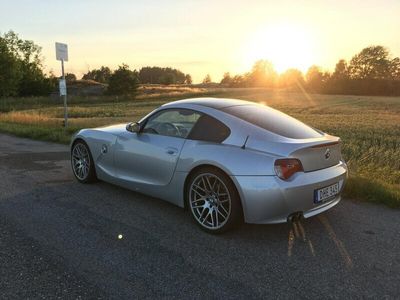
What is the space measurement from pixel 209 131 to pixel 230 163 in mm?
582

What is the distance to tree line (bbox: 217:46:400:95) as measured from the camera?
80.1 m

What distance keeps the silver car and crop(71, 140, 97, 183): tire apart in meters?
0.75

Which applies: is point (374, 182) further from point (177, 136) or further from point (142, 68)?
point (142, 68)

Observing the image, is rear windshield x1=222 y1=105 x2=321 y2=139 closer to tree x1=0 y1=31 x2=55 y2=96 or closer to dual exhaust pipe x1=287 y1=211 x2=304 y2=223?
dual exhaust pipe x1=287 y1=211 x2=304 y2=223

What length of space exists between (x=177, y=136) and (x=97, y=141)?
62.9 inches

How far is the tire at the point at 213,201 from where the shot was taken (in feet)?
13.2

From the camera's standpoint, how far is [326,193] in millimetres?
4191

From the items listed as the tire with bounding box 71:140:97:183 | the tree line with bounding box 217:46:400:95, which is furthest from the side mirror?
the tree line with bounding box 217:46:400:95

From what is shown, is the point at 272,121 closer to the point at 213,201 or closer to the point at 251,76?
the point at 213,201

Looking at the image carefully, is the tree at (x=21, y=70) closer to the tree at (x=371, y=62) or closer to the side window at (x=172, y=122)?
the side window at (x=172, y=122)

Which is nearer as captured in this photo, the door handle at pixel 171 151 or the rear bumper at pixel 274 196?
the rear bumper at pixel 274 196

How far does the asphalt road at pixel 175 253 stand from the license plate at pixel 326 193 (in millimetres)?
369

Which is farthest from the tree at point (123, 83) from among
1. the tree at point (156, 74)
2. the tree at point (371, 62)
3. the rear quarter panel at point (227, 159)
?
the tree at point (156, 74)

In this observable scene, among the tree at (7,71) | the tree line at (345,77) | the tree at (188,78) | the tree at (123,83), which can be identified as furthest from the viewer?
the tree at (188,78)
